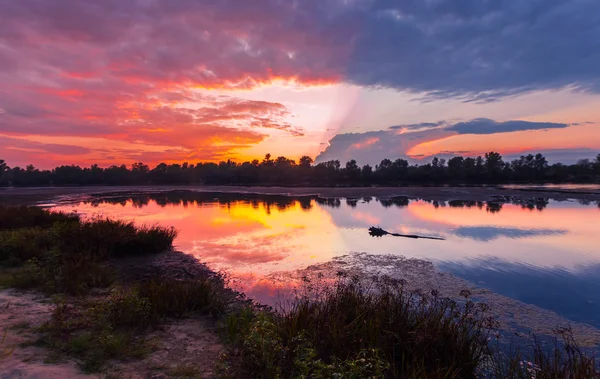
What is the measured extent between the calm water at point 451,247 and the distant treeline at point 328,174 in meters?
74.0

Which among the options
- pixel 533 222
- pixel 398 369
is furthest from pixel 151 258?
pixel 533 222

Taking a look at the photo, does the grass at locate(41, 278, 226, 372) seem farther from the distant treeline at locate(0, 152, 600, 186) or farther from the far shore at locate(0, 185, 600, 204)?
the distant treeline at locate(0, 152, 600, 186)

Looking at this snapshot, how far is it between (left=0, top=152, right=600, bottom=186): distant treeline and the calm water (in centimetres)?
7402

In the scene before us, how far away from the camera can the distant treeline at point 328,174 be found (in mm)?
99375

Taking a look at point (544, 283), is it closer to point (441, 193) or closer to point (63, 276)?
point (63, 276)

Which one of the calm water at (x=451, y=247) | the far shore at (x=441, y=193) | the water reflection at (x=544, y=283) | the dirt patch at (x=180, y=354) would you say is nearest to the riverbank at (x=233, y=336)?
the dirt patch at (x=180, y=354)

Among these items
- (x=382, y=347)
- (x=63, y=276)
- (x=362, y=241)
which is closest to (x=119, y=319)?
(x=63, y=276)

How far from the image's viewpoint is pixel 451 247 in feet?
51.9

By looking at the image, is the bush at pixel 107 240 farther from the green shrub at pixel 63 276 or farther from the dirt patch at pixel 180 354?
the dirt patch at pixel 180 354

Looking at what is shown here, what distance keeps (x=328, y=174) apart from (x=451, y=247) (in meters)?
102

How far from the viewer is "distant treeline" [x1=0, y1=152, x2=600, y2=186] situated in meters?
99.4

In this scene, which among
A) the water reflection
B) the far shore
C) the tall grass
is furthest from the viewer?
the far shore

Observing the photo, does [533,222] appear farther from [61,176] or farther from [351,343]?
[61,176]

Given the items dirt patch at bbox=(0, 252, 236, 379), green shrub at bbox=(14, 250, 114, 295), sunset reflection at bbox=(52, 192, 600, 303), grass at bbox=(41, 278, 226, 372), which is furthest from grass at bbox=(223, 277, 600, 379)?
green shrub at bbox=(14, 250, 114, 295)
